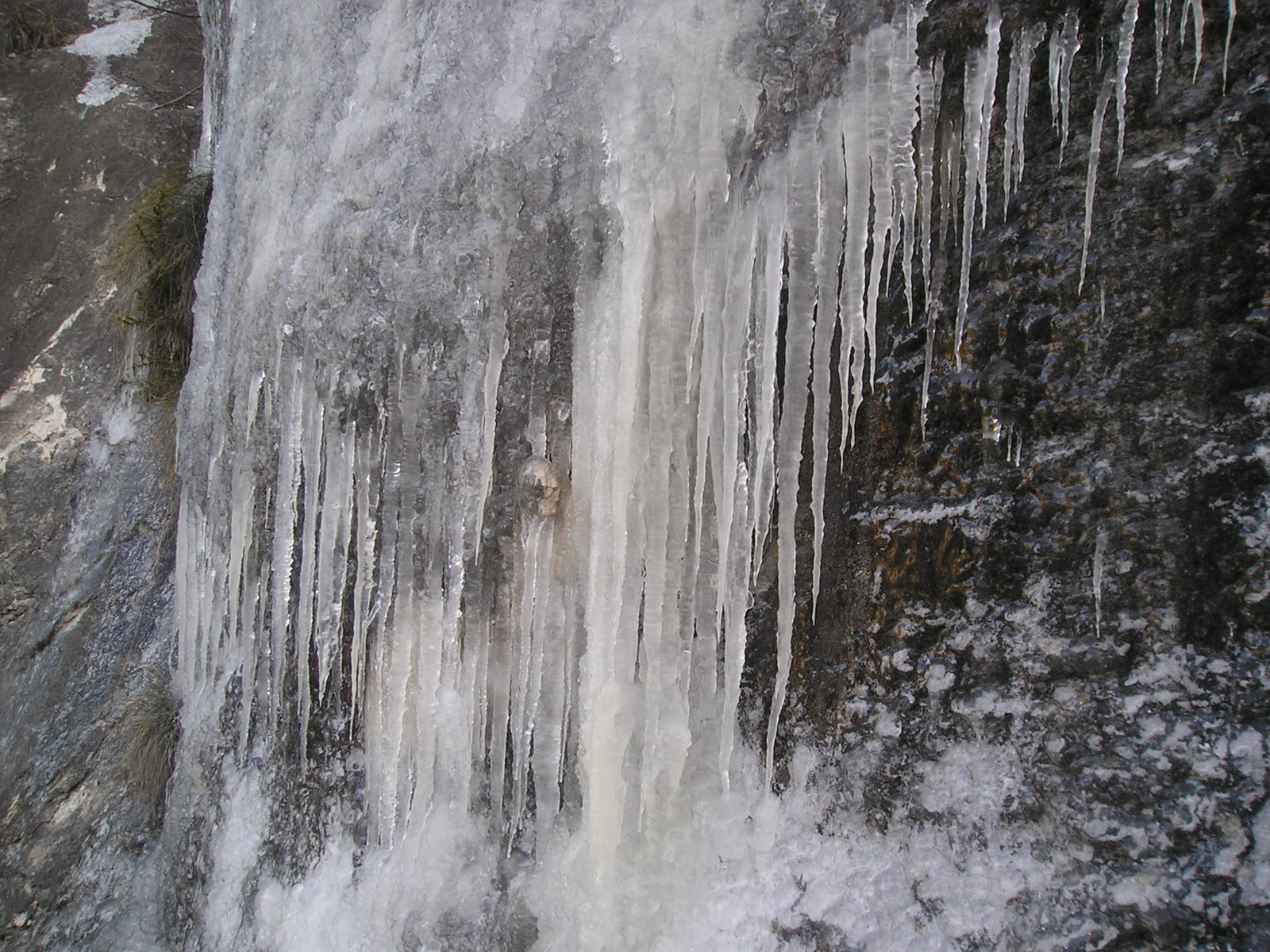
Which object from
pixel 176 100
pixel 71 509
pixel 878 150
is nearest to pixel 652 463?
pixel 878 150

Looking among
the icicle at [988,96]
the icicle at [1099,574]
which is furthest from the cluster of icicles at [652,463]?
the icicle at [1099,574]

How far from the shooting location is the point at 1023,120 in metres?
1.58

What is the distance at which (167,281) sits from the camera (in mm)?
3922

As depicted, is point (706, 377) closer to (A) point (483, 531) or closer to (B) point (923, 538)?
(B) point (923, 538)

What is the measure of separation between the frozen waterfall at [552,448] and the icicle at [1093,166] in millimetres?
21

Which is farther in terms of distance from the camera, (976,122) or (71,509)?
(71,509)

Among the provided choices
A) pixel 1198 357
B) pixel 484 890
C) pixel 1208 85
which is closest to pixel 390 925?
pixel 484 890

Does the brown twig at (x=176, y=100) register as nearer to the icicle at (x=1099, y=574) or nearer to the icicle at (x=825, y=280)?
the icicle at (x=825, y=280)

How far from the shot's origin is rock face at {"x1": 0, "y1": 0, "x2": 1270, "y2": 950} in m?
1.27

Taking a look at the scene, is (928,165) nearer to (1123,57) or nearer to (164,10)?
(1123,57)

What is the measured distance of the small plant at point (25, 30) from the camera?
15.0 ft

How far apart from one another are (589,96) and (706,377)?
0.83 metres

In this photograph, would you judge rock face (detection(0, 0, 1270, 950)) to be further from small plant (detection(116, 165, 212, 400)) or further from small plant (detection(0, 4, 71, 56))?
small plant (detection(0, 4, 71, 56))

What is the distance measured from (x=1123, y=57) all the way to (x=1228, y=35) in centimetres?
15
